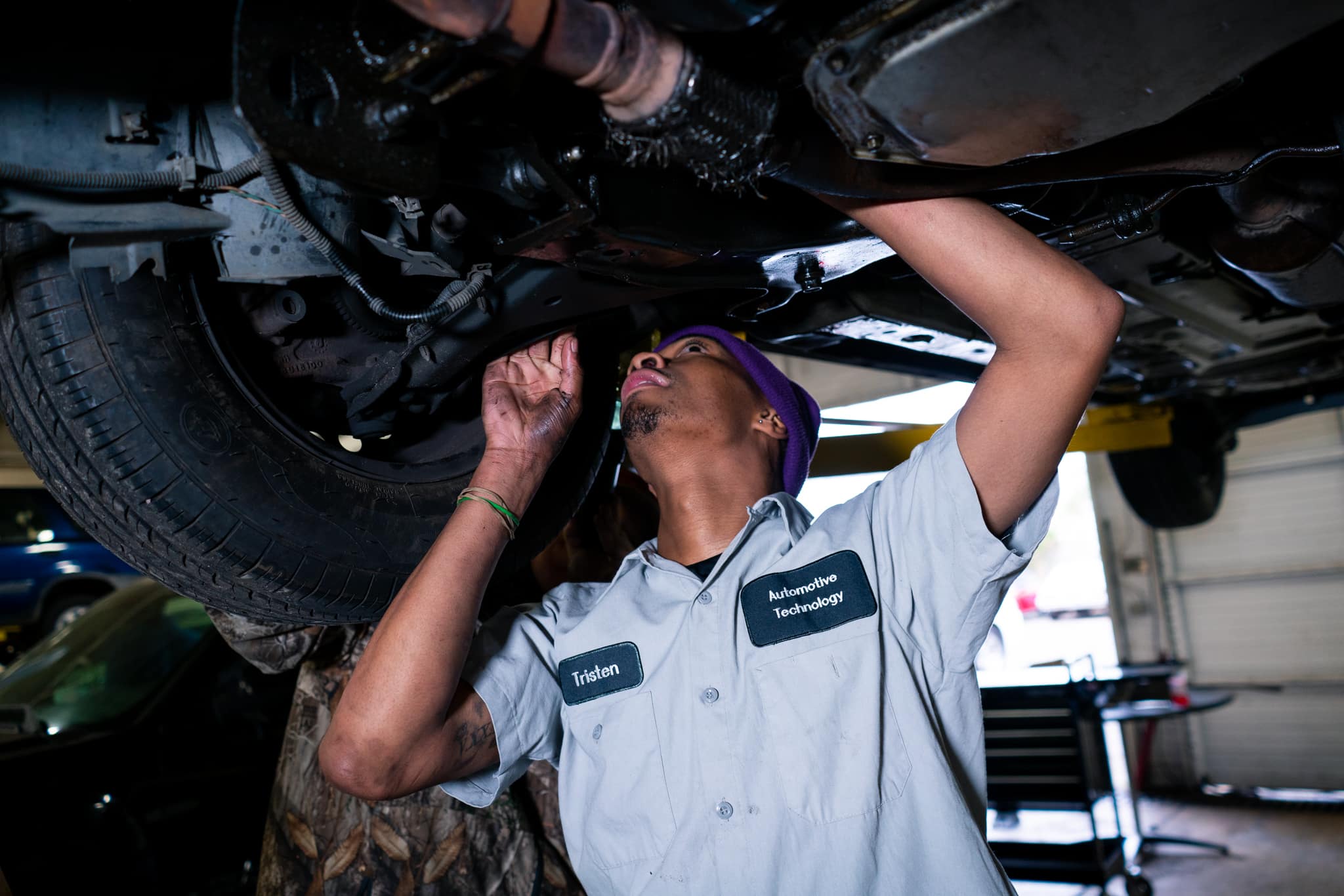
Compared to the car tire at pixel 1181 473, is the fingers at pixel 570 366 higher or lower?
higher

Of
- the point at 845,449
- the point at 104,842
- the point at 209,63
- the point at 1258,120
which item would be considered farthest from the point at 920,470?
the point at 104,842

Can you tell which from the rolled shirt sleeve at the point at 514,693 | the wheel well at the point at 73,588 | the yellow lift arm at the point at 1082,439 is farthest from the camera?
the wheel well at the point at 73,588

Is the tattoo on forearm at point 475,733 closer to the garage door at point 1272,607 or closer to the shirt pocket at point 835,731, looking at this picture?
the shirt pocket at point 835,731

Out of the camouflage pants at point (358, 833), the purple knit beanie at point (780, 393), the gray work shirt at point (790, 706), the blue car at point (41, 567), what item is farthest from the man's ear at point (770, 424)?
the blue car at point (41, 567)

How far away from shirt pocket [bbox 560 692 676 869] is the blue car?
20.8ft

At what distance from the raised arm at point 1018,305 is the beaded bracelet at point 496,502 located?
2.12ft

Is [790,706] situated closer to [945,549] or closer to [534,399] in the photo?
[945,549]

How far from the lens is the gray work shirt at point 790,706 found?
3.69 feet

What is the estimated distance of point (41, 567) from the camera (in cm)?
664

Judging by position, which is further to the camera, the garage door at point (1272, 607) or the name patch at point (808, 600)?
the garage door at point (1272, 607)

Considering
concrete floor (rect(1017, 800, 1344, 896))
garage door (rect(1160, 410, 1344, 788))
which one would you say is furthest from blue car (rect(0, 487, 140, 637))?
garage door (rect(1160, 410, 1344, 788))

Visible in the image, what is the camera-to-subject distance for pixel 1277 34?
2.24 feet

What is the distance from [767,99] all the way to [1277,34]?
1.31 feet

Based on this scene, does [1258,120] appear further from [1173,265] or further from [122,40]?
[122,40]
